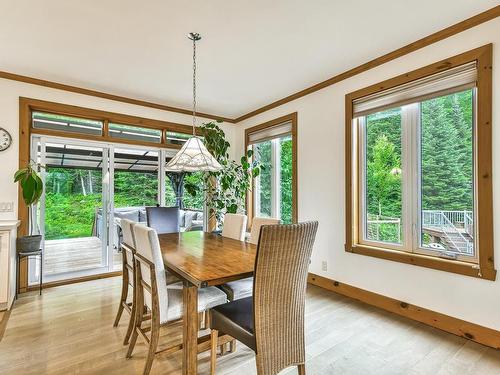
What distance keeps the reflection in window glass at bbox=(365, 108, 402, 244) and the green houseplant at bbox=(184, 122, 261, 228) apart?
1821mm

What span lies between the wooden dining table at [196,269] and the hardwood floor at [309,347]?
39 centimetres

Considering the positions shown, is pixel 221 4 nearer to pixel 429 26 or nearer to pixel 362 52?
pixel 362 52

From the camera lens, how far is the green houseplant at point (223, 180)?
→ 454 cm

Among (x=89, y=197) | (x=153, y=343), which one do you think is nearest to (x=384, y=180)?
(x=153, y=343)

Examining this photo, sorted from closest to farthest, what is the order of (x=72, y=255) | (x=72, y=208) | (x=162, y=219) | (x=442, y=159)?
1. (x=442, y=159)
2. (x=162, y=219)
3. (x=72, y=208)
4. (x=72, y=255)

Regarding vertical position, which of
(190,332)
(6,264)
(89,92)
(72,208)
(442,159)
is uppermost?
(89,92)

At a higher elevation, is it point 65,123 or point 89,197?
point 65,123

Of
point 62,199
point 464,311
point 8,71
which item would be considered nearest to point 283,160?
point 464,311

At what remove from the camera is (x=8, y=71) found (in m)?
3.21

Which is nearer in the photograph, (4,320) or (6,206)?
(4,320)

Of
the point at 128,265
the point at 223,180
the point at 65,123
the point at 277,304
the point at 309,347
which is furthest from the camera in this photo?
the point at 223,180

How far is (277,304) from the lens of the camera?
1.55 meters

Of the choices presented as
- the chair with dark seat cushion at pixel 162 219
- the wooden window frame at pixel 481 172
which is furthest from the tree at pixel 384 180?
the chair with dark seat cushion at pixel 162 219

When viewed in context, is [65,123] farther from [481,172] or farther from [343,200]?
[481,172]
